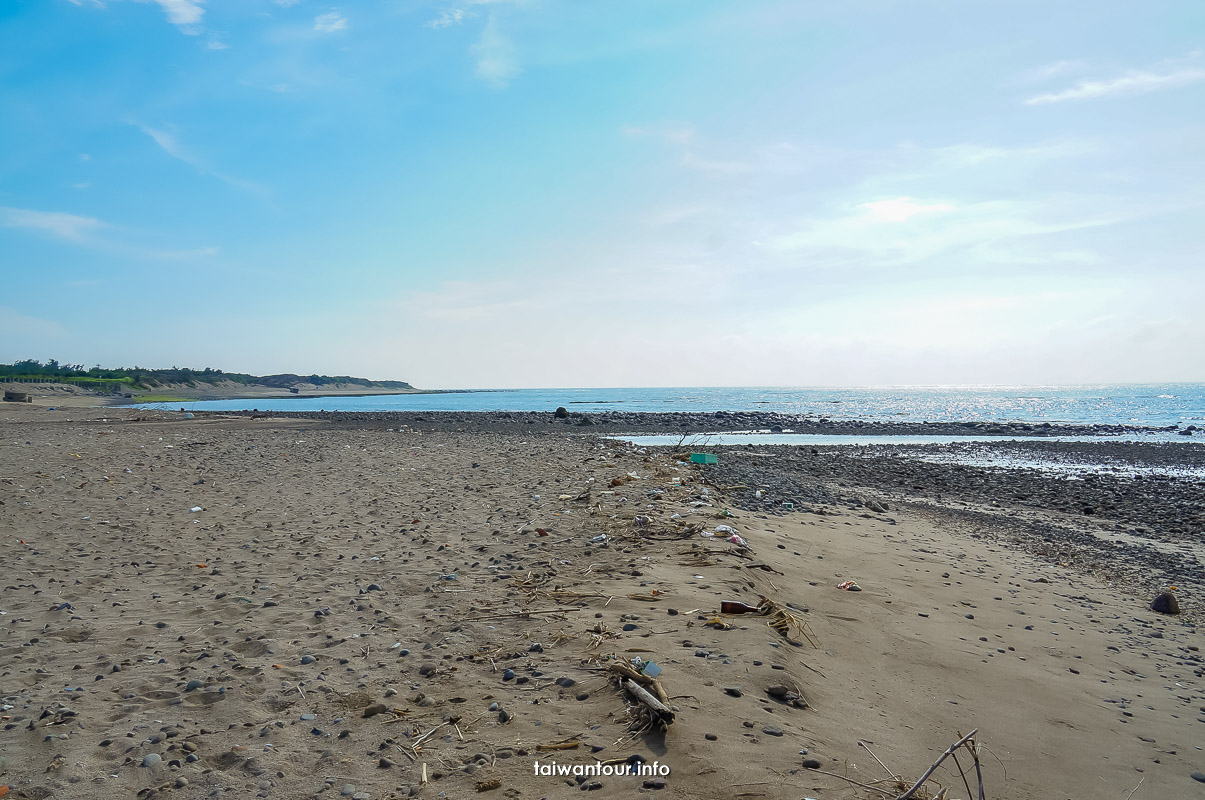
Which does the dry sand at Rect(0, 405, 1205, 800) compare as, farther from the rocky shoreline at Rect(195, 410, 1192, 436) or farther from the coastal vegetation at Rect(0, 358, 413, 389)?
the coastal vegetation at Rect(0, 358, 413, 389)

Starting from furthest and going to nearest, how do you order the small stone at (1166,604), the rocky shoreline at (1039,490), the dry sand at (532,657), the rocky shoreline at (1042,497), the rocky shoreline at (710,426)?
the rocky shoreline at (710,426) < the rocky shoreline at (1039,490) < the rocky shoreline at (1042,497) < the small stone at (1166,604) < the dry sand at (532,657)

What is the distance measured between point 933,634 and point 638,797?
155 inches

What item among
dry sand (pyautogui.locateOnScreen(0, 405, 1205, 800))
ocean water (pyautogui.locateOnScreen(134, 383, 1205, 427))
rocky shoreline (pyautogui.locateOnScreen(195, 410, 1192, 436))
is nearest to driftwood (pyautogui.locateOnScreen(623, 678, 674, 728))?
dry sand (pyautogui.locateOnScreen(0, 405, 1205, 800))

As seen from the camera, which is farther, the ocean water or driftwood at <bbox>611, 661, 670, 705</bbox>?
the ocean water

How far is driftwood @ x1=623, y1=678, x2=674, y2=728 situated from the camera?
3.27m

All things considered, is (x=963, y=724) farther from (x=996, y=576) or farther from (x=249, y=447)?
(x=249, y=447)

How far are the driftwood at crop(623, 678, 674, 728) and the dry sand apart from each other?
2.7 inches

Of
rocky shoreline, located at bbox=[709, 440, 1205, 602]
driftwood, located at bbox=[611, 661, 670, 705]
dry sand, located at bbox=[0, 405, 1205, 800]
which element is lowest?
rocky shoreline, located at bbox=[709, 440, 1205, 602]

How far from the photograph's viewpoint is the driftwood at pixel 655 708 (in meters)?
3.27

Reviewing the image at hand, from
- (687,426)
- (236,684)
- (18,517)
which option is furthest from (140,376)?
(236,684)

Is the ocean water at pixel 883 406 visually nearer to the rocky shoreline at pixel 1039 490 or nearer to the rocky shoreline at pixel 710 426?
the rocky shoreline at pixel 710 426

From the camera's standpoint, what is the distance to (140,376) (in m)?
83.1

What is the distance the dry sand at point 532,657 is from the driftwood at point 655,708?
0.07 meters

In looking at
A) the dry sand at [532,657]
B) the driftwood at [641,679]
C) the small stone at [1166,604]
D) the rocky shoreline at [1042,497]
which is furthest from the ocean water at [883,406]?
the driftwood at [641,679]
